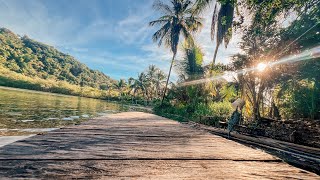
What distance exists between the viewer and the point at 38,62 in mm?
105375

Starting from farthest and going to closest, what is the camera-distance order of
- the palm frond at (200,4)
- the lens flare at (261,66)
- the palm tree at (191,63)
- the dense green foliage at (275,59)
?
the palm tree at (191,63) → the palm frond at (200,4) → the lens flare at (261,66) → the dense green foliage at (275,59)

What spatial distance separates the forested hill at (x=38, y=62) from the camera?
301 feet

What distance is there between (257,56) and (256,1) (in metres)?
6.07

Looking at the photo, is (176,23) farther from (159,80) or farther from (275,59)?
(159,80)

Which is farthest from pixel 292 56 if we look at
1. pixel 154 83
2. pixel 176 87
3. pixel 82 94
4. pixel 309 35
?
pixel 82 94

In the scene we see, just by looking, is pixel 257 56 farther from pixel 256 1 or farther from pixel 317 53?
pixel 256 1

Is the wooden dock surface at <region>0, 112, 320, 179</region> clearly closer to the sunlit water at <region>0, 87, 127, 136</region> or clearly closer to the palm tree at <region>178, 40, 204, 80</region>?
the sunlit water at <region>0, 87, 127, 136</region>

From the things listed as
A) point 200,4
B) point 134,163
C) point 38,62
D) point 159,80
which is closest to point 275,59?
point 200,4

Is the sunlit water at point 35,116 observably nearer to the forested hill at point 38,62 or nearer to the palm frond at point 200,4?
the palm frond at point 200,4

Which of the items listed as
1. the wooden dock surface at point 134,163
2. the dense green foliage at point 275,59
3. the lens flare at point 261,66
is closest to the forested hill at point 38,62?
the dense green foliage at point 275,59

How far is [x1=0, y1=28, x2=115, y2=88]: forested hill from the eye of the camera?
301ft

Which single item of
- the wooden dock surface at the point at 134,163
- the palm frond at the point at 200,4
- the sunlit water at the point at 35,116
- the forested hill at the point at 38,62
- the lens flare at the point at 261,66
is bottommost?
the sunlit water at the point at 35,116

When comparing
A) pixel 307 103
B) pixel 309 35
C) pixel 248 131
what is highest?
pixel 309 35

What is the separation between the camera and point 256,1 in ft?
21.6
